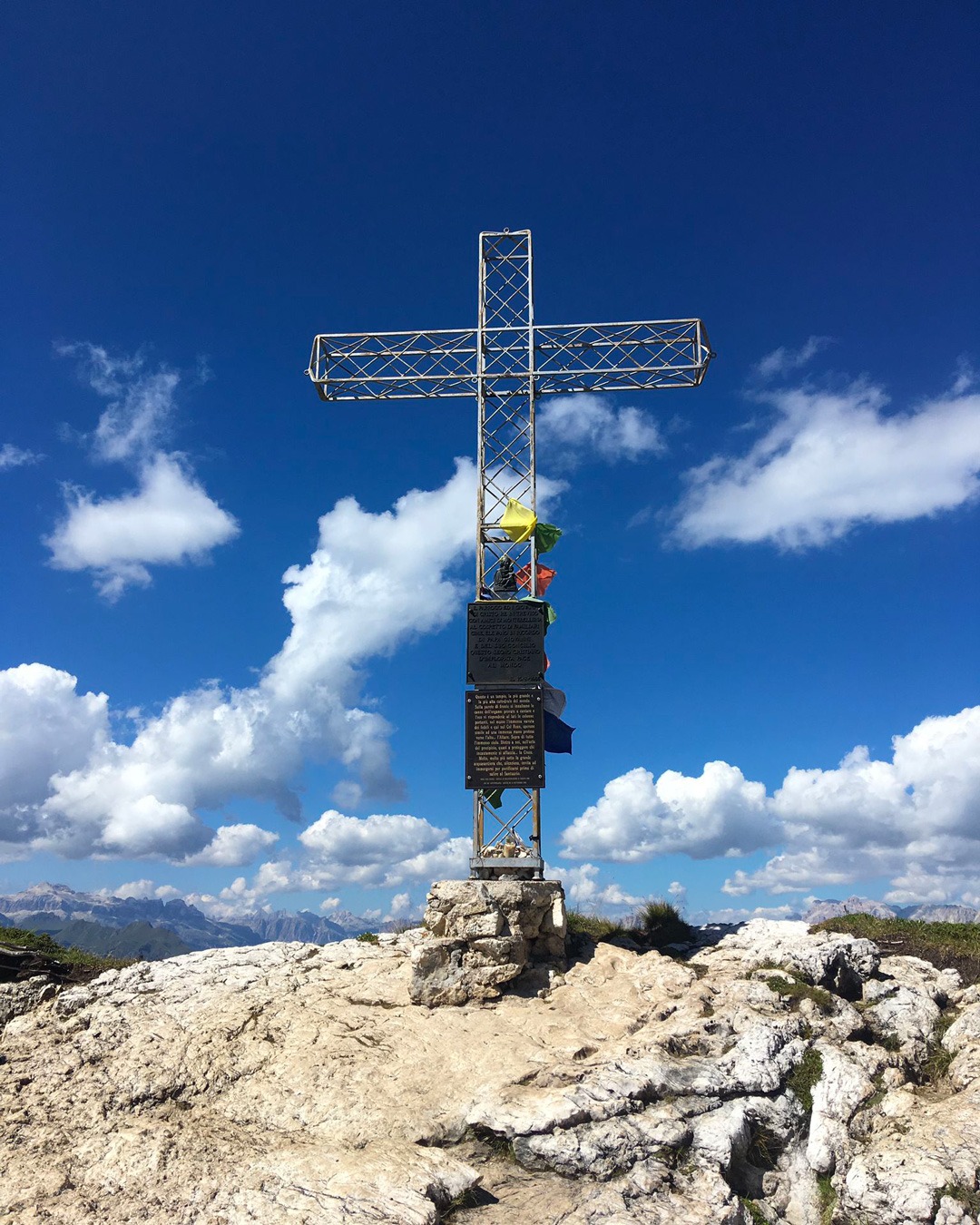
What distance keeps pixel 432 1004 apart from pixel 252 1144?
3.54 metres

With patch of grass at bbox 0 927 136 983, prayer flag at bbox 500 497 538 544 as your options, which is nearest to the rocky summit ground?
patch of grass at bbox 0 927 136 983

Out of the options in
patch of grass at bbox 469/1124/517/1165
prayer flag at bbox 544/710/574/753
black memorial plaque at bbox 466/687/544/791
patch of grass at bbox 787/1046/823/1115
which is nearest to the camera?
patch of grass at bbox 469/1124/517/1165

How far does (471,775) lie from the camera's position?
579 inches

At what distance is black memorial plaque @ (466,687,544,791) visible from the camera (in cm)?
1466

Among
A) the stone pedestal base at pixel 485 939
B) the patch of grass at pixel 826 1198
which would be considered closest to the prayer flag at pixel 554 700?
the stone pedestal base at pixel 485 939

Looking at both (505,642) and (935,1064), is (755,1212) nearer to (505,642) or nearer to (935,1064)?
(935,1064)

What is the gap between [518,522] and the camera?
16266mm

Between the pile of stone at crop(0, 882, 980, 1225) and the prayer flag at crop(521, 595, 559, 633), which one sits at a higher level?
the prayer flag at crop(521, 595, 559, 633)

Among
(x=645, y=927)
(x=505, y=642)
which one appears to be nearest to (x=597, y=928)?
(x=645, y=927)

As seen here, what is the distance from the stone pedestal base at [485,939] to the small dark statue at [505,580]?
5434 mm

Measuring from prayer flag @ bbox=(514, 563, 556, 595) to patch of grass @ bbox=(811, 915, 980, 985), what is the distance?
8065 mm

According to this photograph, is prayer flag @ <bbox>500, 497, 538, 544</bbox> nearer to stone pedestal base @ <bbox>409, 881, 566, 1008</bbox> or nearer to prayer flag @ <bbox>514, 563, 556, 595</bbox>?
prayer flag @ <bbox>514, 563, 556, 595</bbox>

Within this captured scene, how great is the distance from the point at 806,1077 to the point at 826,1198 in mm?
1345

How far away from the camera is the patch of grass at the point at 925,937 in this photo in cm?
1347
